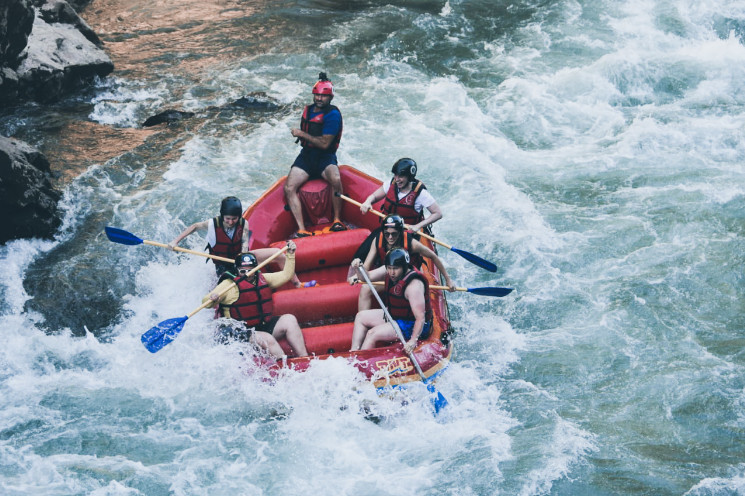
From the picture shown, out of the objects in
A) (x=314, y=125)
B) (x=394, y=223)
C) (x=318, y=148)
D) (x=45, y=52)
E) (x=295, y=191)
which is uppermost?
(x=45, y=52)

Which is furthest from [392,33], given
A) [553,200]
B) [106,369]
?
[106,369]

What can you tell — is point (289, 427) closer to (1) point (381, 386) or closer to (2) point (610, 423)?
(1) point (381, 386)

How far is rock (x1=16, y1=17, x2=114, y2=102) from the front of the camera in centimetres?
1053

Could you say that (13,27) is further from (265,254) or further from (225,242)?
(265,254)

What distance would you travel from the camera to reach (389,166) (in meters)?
9.24

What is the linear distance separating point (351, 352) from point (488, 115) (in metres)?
6.05

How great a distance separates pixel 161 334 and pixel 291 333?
96 centimetres

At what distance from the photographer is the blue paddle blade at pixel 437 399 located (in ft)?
17.4

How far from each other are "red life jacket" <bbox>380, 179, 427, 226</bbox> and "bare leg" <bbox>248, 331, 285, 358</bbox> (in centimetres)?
169

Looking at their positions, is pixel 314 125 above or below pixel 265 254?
above

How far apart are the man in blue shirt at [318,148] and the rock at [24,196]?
107 inches

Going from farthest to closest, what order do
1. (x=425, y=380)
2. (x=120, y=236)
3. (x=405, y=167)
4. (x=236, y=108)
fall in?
(x=236, y=108) < (x=120, y=236) < (x=405, y=167) < (x=425, y=380)

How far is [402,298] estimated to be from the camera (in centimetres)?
553

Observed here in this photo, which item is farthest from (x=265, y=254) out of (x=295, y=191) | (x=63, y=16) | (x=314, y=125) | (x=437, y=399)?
(x=63, y=16)
